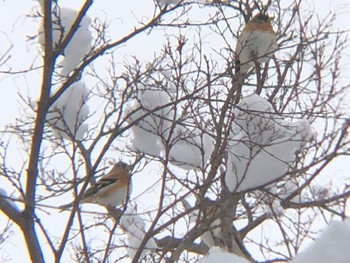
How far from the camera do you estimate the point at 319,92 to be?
18.7ft

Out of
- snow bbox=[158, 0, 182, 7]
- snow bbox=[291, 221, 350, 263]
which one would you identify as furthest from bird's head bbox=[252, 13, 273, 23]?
snow bbox=[291, 221, 350, 263]

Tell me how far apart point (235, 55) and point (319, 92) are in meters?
1.02

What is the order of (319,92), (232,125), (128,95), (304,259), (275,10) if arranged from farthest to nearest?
(275,10) → (319,92) → (232,125) → (128,95) → (304,259)

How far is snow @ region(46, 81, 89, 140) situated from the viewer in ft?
13.7

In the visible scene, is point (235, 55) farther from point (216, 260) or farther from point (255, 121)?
point (216, 260)

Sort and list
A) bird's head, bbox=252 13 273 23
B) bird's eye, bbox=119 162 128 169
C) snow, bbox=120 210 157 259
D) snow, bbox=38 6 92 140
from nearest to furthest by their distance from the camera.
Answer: snow, bbox=38 6 92 140 < snow, bbox=120 210 157 259 < bird's eye, bbox=119 162 128 169 < bird's head, bbox=252 13 273 23

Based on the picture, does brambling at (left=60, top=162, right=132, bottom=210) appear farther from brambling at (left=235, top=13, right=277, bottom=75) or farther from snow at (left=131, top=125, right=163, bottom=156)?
brambling at (left=235, top=13, right=277, bottom=75)

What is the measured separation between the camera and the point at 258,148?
4.34 meters

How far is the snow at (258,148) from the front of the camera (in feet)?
14.1

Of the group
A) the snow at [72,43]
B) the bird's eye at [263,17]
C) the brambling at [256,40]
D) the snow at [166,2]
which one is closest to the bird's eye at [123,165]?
the brambling at [256,40]

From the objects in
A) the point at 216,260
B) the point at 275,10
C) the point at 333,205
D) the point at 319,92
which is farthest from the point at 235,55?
the point at 216,260

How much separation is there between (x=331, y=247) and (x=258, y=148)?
3.36 meters

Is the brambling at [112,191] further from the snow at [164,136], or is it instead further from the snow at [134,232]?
the snow at [164,136]

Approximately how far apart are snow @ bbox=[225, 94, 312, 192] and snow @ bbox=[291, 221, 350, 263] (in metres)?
3.16
